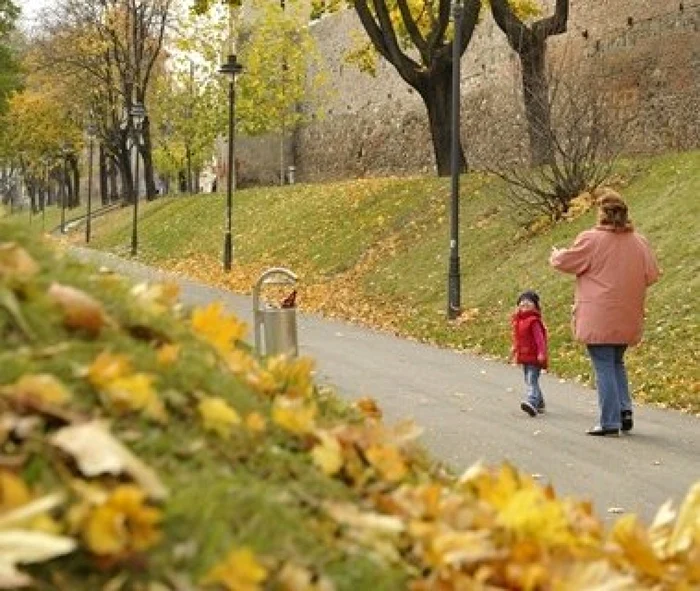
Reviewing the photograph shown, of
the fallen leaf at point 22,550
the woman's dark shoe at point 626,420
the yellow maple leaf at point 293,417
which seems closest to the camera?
the fallen leaf at point 22,550

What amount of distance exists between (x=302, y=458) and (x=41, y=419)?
708mm

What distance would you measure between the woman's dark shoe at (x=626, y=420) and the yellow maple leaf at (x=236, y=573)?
7.87 meters

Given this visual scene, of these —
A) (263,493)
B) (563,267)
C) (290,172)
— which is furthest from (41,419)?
(290,172)

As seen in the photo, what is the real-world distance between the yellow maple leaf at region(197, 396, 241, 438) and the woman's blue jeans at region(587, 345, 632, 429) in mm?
7054

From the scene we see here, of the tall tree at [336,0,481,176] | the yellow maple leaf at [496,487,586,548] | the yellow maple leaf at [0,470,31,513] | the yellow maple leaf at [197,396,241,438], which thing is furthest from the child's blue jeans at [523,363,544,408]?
the tall tree at [336,0,481,176]

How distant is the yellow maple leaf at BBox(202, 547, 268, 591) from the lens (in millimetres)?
2207

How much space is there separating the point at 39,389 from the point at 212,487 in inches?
14.7

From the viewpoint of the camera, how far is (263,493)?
2574mm

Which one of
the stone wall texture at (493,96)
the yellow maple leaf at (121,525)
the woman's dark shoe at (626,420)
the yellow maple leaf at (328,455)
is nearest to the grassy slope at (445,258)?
the woman's dark shoe at (626,420)

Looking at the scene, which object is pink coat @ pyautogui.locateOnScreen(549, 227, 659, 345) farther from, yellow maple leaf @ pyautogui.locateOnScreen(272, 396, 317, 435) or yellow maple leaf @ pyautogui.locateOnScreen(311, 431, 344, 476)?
yellow maple leaf @ pyautogui.locateOnScreen(311, 431, 344, 476)

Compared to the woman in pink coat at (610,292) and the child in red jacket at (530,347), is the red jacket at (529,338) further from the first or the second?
the woman in pink coat at (610,292)

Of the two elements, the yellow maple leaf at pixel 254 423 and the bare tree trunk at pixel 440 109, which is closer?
the yellow maple leaf at pixel 254 423

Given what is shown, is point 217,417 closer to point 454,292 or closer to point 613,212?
point 613,212

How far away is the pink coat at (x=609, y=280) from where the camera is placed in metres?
9.65
